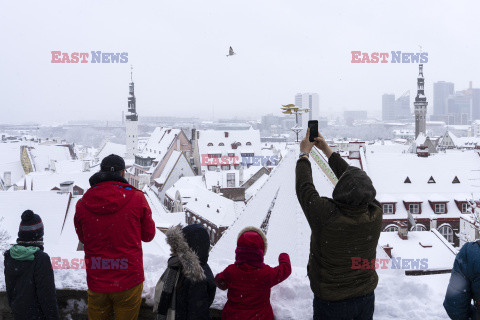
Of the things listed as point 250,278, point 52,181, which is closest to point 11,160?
point 52,181

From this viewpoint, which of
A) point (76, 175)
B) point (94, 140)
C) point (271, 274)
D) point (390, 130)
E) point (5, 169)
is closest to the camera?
point (271, 274)

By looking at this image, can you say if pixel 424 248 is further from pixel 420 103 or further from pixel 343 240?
pixel 420 103

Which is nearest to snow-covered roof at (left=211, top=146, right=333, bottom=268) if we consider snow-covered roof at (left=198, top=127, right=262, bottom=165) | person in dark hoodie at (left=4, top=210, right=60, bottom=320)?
person in dark hoodie at (left=4, top=210, right=60, bottom=320)

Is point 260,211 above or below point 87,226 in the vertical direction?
below

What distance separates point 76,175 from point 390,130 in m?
143

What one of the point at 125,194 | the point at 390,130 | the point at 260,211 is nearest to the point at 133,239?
the point at 125,194

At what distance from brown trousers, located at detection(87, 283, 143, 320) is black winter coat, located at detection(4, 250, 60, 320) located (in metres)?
0.61

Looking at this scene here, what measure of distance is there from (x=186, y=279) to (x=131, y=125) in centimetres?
7269

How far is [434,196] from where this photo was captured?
100 ft

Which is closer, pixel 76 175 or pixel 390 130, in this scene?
pixel 76 175

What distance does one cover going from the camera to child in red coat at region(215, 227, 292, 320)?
3.66 meters

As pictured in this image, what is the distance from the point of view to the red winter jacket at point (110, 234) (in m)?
3.80

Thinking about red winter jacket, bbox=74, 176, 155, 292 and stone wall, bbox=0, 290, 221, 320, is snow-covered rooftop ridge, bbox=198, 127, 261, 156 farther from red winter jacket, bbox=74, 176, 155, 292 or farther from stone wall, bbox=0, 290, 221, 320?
red winter jacket, bbox=74, 176, 155, 292

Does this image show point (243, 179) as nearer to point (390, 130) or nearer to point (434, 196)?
point (434, 196)
